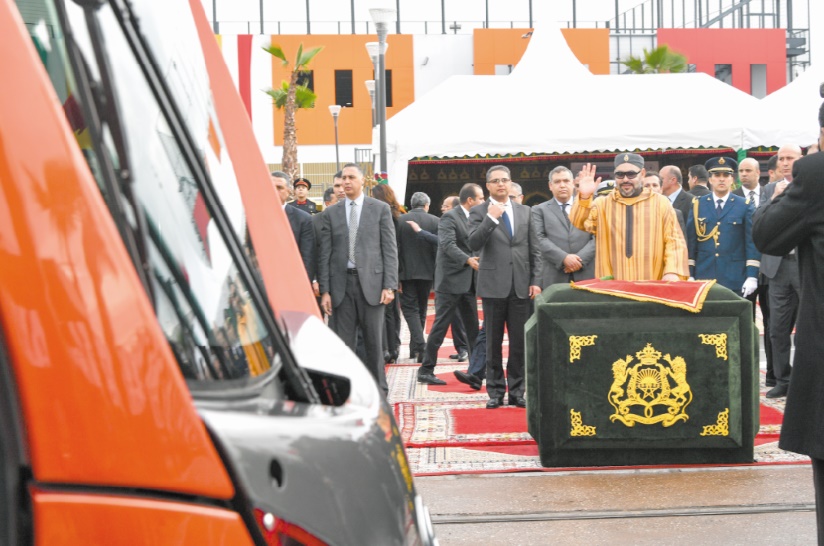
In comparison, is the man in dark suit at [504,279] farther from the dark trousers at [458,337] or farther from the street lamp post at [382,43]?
the street lamp post at [382,43]

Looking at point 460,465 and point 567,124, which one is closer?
point 460,465

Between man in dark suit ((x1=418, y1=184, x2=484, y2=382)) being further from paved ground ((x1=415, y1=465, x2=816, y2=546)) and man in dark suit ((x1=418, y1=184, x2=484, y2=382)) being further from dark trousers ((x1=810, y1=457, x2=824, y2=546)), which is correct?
dark trousers ((x1=810, y1=457, x2=824, y2=546))

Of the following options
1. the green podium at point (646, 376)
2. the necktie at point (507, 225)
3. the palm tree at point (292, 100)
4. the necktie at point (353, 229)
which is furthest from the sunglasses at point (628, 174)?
the palm tree at point (292, 100)

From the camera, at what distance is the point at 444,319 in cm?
948

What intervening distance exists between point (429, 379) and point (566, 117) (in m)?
9.88

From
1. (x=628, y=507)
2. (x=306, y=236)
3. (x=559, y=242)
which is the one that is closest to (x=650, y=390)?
(x=628, y=507)

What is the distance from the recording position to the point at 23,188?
1130 mm

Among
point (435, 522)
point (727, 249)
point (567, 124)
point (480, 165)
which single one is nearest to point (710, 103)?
point (567, 124)

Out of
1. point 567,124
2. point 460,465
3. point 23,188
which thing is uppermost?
point 567,124

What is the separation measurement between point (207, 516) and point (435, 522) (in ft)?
12.3

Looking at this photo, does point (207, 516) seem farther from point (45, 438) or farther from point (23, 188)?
point (23, 188)

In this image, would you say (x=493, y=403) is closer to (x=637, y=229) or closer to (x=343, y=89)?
(x=637, y=229)

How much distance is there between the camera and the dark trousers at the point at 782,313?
26.5 ft

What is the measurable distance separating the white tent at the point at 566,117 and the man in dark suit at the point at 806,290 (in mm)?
14021
